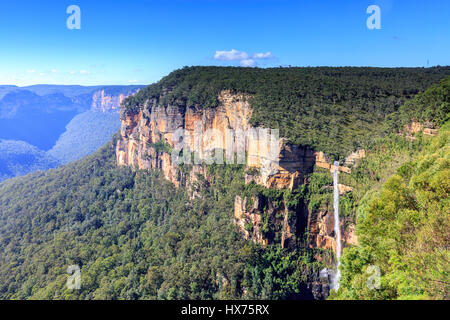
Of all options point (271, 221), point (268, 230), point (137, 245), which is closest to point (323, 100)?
point (271, 221)

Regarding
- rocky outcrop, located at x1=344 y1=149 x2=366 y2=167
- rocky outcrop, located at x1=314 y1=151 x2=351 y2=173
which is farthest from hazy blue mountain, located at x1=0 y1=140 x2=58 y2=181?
rocky outcrop, located at x1=344 y1=149 x2=366 y2=167

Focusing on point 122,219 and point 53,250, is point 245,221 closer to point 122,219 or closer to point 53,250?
point 122,219

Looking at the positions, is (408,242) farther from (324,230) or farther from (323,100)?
(323,100)

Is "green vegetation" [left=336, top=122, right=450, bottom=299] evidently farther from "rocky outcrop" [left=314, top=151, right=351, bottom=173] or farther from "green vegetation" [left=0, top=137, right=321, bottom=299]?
"green vegetation" [left=0, top=137, right=321, bottom=299]

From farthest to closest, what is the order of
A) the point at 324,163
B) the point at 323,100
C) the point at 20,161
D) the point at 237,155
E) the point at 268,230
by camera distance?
the point at 20,161 < the point at 237,155 < the point at 323,100 < the point at 268,230 < the point at 324,163

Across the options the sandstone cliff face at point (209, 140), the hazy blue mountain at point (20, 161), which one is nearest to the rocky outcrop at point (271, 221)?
the sandstone cliff face at point (209, 140)
